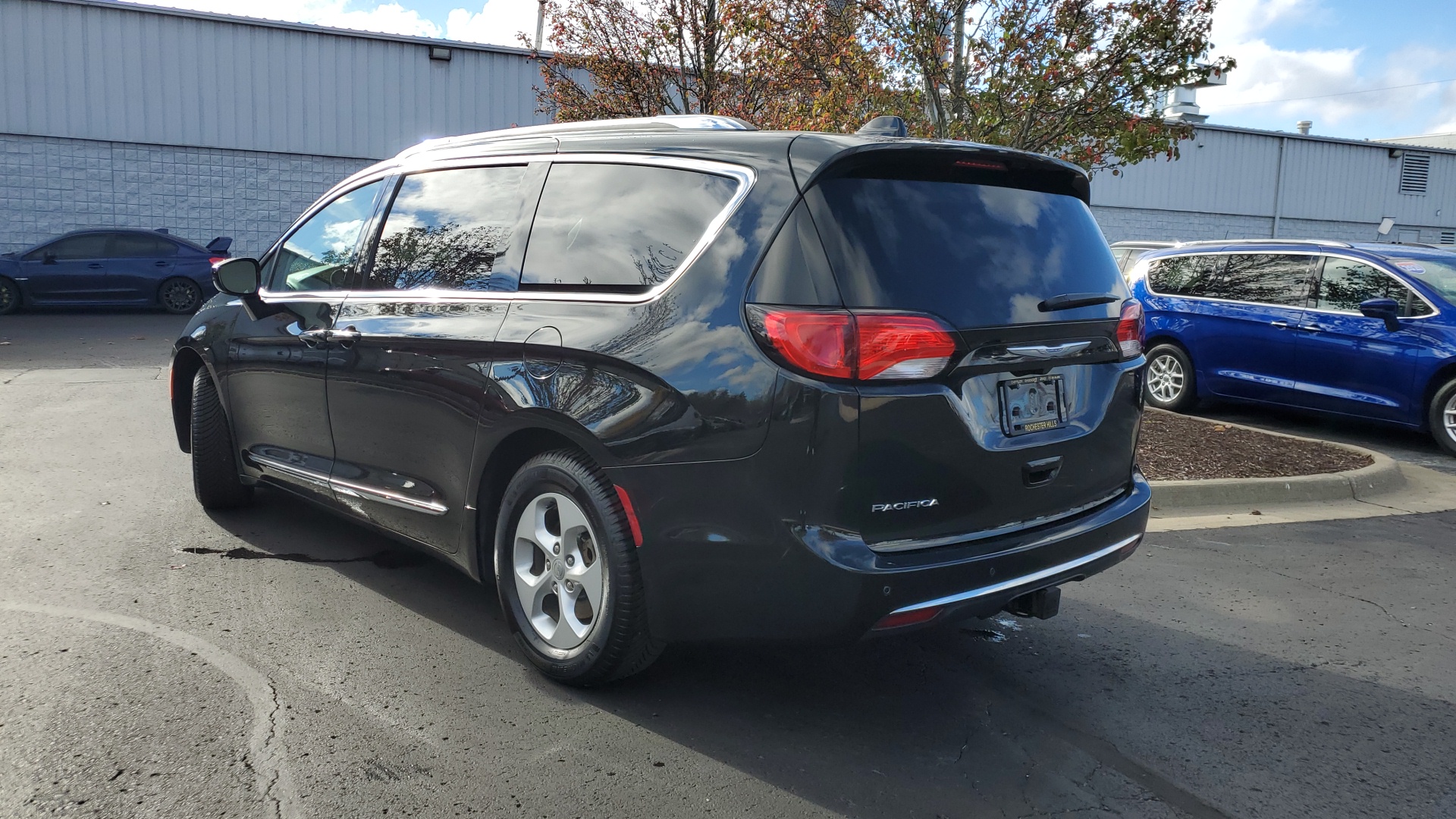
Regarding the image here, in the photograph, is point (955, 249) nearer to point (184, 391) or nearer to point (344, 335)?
point (344, 335)

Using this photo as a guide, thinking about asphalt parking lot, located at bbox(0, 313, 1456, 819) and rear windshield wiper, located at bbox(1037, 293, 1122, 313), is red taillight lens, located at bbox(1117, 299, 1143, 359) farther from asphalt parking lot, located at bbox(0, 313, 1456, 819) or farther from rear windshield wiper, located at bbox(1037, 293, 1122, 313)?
asphalt parking lot, located at bbox(0, 313, 1456, 819)

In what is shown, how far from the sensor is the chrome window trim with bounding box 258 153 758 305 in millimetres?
3230

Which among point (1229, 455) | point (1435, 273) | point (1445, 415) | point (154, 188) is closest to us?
point (1229, 455)

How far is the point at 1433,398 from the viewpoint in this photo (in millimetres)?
8914

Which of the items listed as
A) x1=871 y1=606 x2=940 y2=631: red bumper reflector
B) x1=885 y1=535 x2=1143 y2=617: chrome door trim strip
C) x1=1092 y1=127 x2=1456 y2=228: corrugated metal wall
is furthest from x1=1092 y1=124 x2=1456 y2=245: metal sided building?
x1=871 y1=606 x2=940 y2=631: red bumper reflector

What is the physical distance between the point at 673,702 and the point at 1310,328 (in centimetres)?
816

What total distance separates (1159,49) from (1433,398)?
374 centimetres

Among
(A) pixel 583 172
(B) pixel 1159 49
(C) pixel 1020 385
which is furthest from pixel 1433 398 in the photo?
(A) pixel 583 172

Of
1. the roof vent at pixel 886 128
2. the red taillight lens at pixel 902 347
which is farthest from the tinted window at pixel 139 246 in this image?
the red taillight lens at pixel 902 347

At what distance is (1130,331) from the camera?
3.82 metres

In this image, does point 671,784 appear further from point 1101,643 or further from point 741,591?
point 1101,643

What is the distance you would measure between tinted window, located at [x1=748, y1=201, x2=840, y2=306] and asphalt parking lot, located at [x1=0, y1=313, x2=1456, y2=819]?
3.42 feet

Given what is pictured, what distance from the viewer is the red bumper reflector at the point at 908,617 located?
3.00 metres


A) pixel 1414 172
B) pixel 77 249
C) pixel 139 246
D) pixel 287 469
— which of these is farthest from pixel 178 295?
pixel 1414 172
